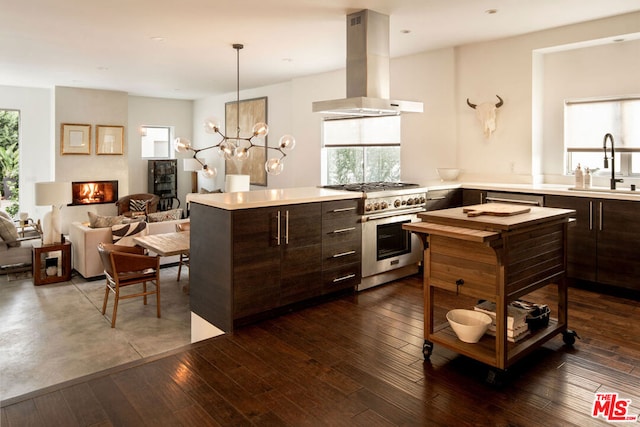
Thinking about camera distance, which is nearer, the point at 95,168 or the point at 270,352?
the point at 270,352

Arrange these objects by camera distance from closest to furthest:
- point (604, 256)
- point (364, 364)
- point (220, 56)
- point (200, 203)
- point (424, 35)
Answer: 1. point (364, 364)
2. point (200, 203)
3. point (604, 256)
4. point (424, 35)
5. point (220, 56)

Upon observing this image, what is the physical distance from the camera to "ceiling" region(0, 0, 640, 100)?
4078 millimetres

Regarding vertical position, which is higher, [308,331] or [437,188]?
[437,188]

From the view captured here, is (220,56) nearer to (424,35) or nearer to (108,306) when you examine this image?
(424,35)

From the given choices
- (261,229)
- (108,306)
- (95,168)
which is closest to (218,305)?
(261,229)

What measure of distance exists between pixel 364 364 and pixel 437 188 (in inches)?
102

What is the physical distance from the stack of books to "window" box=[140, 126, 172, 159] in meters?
9.41

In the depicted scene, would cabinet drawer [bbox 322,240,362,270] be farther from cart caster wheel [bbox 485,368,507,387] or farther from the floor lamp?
the floor lamp

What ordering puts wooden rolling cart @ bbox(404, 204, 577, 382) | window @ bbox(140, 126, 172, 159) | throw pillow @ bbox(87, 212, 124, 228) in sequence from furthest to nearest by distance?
1. window @ bbox(140, 126, 172, 159)
2. throw pillow @ bbox(87, 212, 124, 228)
3. wooden rolling cart @ bbox(404, 204, 577, 382)

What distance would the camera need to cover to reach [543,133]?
5191 mm

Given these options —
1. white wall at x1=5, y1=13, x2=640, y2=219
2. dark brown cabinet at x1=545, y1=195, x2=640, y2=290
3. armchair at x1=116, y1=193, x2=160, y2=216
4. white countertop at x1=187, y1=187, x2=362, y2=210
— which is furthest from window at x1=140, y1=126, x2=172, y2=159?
dark brown cabinet at x1=545, y1=195, x2=640, y2=290

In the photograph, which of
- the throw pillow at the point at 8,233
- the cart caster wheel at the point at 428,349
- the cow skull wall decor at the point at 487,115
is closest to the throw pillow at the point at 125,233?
the throw pillow at the point at 8,233

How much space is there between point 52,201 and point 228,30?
3171 mm

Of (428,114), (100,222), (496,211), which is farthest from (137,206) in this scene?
(496,211)
